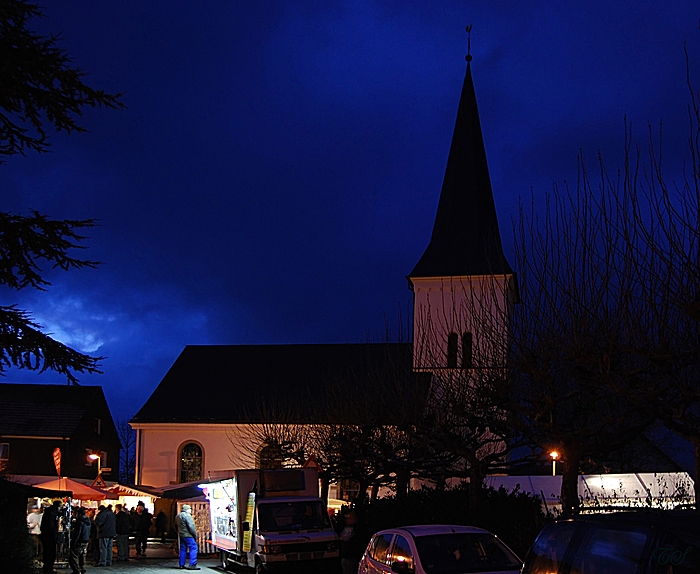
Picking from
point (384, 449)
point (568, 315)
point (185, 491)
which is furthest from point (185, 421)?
point (568, 315)

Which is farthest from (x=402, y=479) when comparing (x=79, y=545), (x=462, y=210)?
(x=462, y=210)

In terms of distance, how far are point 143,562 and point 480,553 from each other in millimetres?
18357

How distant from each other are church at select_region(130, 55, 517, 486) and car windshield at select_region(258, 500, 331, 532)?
62.6 feet

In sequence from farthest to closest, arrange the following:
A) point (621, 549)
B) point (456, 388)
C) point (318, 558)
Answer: point (456, 388), point (318, 558), point (621, 549)

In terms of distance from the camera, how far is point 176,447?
161 ft

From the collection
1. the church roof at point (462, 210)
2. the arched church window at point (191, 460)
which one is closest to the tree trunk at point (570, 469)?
the church roof at point (462, 210)

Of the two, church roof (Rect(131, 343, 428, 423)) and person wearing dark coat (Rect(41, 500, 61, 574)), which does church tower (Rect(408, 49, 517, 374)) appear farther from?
person wearing dark coat (Rect(41, 500, 61, 574))

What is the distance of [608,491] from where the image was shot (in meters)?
23.8

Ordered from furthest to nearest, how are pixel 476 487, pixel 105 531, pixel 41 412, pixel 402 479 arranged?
pixel 41 412, pixel 402 479, pixel 105 531, pixel 476 487

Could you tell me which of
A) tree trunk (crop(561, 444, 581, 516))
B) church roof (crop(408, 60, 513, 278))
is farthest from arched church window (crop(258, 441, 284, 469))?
tree trunk (crop(561, 444, 581, 516))

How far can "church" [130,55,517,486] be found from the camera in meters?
45.6

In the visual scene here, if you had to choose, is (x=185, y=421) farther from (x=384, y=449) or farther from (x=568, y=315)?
(x=568, y=315)

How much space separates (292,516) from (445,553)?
9.70 metres

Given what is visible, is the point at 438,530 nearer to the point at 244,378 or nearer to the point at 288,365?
the point at 244,378
